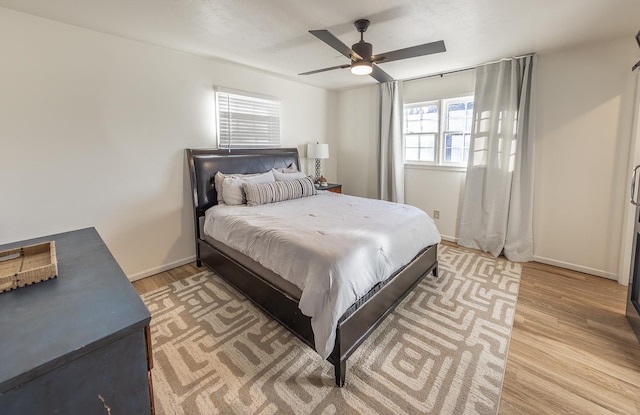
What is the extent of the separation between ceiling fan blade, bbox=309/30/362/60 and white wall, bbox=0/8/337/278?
187 centimetres

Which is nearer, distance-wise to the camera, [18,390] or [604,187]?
[18,390]

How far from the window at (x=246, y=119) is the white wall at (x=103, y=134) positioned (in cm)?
14

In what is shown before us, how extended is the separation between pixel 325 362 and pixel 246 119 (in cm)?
315

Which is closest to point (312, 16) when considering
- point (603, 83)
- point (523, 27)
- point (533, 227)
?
point (523, 27)

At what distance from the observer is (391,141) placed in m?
4.59

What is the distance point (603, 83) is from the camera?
116 inches

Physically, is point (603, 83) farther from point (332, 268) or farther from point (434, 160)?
point (332, 268)

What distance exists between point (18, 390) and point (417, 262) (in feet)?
8.38

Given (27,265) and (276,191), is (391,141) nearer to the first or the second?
(276,191)

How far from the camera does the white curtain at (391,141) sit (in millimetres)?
4500

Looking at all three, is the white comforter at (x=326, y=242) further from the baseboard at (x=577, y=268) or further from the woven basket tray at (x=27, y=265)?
the baseboard at (x=577, y=268)

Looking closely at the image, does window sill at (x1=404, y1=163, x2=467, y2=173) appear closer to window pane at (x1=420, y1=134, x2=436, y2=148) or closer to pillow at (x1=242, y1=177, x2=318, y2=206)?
window pane at (x1=420, y1=134, x2=436, y2=148)

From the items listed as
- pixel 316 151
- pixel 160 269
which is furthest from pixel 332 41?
pixel 160 269

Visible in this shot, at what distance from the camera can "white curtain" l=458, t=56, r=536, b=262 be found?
3378 millimetres
